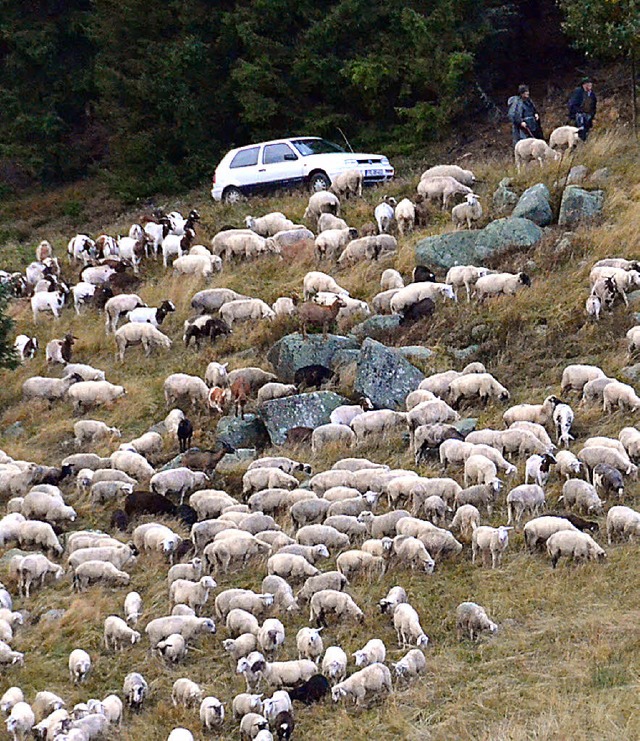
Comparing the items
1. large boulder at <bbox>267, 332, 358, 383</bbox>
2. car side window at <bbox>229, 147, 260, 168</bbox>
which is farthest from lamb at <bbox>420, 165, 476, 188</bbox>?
large boulder at <bbox>267, 332, 358, 383</bbox>

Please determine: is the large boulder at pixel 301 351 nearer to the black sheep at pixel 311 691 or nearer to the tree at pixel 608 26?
the black sheep at pixel 311 691

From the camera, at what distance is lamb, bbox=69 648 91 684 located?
36.9ft

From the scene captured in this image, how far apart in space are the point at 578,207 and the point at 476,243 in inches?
81.2

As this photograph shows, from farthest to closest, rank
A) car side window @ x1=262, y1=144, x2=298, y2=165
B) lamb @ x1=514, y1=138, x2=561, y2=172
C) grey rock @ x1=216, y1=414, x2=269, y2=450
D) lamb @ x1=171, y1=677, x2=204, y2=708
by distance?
1. car side window @ x1=262, y1=144, x2=298, y2=165
2. lamb @ x1=514, y1=138, x2=561, y2=172
3. grey rock @ x1=216, y1=414, x2=269, y2=450
4. lamb @ x1=171, y1=677, x2=204, y2=708

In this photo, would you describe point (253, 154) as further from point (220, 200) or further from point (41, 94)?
point (41, 94)

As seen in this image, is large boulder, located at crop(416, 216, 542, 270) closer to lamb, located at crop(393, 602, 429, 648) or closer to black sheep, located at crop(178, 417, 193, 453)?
black sheep, located at crop(178, 417, 193, 453)

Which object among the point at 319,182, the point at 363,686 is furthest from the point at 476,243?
the point at 363,686

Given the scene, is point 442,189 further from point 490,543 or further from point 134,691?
point 134,691

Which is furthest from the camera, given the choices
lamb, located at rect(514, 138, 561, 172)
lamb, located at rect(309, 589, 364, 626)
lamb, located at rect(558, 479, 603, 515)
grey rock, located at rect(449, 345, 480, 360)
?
lamb, located at rect(514, 138, 561, 172)

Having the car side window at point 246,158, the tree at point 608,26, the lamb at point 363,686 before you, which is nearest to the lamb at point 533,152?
the tree at point 608,26

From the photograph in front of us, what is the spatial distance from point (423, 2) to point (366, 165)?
27.6 feet

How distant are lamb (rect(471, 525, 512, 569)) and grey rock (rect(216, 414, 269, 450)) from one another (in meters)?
5.38

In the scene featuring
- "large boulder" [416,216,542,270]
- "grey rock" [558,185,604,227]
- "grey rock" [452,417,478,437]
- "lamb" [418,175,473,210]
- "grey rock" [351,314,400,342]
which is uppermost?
"lamb" [418,175,473,210]

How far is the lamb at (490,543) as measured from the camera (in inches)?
502
